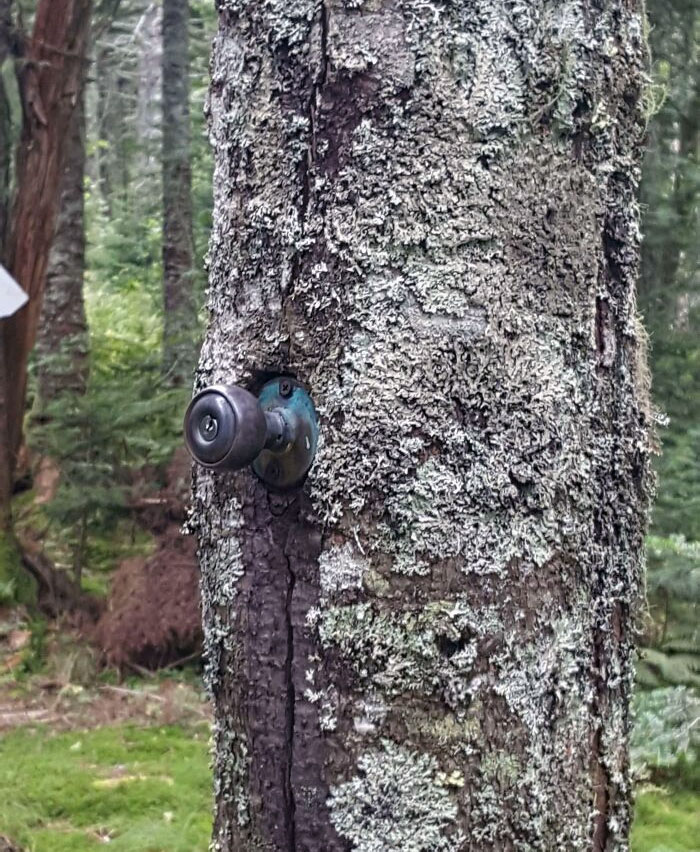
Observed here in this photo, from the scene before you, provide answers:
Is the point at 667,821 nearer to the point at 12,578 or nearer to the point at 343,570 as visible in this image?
the point at 343,570

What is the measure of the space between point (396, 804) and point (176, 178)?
982 cm

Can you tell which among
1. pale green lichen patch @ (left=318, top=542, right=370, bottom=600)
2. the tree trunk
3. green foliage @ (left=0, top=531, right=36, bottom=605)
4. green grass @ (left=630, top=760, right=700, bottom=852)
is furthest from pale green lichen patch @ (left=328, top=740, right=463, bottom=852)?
the tree trunk

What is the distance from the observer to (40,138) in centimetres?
716

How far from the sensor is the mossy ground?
3803mm

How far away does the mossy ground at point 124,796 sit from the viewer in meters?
3.80

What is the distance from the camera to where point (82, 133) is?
384 inches

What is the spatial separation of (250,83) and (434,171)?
0.29 meters

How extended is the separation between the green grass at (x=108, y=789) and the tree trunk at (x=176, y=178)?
217 inches

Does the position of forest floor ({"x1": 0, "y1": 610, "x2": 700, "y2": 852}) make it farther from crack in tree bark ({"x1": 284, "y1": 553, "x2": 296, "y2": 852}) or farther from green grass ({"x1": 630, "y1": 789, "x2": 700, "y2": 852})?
crack in tree bark ({"x1": 284, "y1": 553, "x2": 296, "y2": 852})

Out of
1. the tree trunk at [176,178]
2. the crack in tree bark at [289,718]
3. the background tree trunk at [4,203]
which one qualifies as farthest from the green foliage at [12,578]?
the crack in tree bark at [289,718]

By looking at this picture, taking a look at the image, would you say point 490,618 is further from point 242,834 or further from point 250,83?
point 250,83

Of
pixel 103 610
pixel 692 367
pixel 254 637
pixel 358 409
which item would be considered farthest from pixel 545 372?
pixel 103 610

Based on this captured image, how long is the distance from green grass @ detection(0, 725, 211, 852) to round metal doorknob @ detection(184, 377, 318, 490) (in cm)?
298

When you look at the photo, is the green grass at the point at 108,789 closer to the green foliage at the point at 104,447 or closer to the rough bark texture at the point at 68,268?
the green foliage at the point at 104,447
